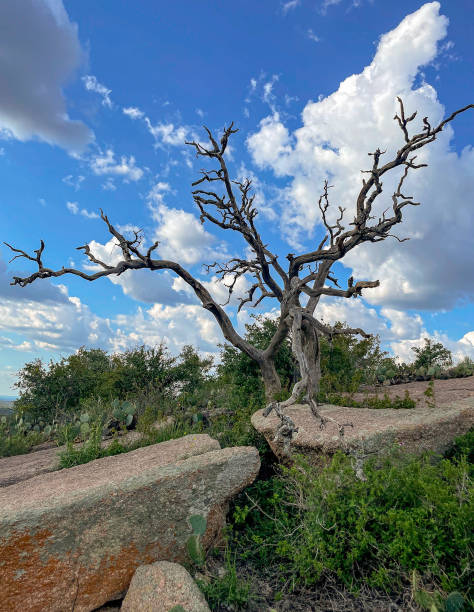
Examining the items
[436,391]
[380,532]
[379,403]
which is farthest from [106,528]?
[436,391]

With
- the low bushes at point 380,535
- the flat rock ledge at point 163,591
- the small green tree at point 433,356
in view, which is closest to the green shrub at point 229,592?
the flat rock ledge at point 163,591

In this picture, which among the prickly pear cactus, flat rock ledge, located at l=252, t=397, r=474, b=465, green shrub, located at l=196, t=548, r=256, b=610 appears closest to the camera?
green shrub, located at l=196, t=548, r=256, b=610

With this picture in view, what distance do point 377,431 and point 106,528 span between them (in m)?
4.39

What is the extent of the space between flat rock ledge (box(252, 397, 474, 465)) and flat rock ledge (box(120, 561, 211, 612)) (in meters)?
2.73

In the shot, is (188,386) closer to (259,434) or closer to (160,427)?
(160,427)

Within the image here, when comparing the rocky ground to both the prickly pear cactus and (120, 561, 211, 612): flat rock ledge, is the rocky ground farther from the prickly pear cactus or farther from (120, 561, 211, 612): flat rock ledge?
(120, 561, 211, 612): flat rock ledge

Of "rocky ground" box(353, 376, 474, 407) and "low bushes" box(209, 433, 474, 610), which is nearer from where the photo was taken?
"low bushes" box(209, 433, 474, 610)

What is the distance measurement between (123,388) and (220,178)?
8.92 m

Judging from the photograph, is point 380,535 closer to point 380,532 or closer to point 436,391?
point 380,532

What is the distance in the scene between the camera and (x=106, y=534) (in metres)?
5.00

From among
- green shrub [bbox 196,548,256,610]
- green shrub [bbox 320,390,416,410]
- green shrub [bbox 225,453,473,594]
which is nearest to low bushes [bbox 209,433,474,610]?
green shrub [bbox 225,453,473,594]

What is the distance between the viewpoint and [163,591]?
176 inches

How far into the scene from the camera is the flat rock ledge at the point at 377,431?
686 cm

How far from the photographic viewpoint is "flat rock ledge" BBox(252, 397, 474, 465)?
686cm
